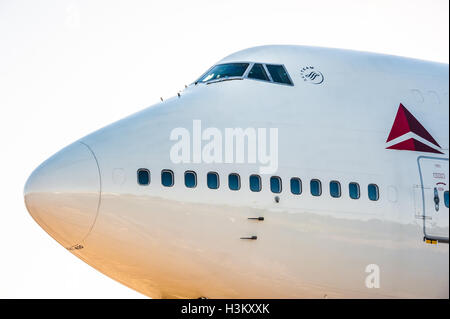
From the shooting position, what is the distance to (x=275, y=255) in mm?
13844

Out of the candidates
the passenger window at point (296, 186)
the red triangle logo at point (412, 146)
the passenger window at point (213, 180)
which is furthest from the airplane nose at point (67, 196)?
the red triangle logo at point (412, 146)

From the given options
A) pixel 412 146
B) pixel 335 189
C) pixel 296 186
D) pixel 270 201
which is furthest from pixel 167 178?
pixel 412 146

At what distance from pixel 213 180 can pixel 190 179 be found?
0.40 metres

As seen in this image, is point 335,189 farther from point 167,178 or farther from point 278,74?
point 167,178

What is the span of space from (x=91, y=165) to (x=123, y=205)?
0.87 m

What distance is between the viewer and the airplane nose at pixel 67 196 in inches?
519

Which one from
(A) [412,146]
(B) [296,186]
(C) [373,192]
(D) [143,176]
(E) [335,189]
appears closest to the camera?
(D) [143,176]

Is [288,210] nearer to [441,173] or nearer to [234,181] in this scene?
[234,181]

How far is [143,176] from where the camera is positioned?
1353 centimetres

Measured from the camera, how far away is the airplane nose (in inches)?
519

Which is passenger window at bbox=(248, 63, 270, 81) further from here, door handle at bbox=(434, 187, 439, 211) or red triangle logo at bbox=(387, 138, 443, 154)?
door handle at bbox=(434, 187, 439, 211)

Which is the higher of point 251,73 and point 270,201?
point 251,73

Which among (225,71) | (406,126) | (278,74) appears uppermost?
(225,71)

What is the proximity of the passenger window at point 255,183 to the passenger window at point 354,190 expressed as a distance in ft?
5.91
